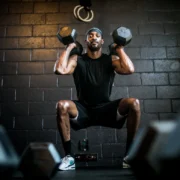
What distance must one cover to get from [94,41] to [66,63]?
442 millimetres

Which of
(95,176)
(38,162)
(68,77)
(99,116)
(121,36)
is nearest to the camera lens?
(38,162)

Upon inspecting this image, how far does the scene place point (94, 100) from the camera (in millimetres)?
2559

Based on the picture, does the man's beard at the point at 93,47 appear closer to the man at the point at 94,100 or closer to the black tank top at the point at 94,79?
the man at the point at 94,100

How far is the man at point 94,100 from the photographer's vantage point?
7.93 ft

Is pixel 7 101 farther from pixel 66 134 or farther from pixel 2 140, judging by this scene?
pixel 2 140

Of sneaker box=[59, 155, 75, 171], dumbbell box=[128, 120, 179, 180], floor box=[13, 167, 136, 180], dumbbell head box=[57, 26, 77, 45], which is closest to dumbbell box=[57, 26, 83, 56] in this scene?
dumbbell head box=[57, 26, 77, 45]

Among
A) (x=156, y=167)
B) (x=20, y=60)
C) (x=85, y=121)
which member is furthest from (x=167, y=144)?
(x=20, y=60)

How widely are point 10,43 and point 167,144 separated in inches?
143

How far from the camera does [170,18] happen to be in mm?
3875

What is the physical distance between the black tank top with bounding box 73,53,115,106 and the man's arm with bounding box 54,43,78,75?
0.06 meters

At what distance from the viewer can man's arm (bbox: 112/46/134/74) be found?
2633 millimetres

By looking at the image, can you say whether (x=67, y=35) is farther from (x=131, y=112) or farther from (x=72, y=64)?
(x=131, y=112)

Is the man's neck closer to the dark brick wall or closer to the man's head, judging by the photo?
the man's head

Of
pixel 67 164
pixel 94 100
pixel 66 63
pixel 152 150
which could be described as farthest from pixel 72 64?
pixel 152 150
